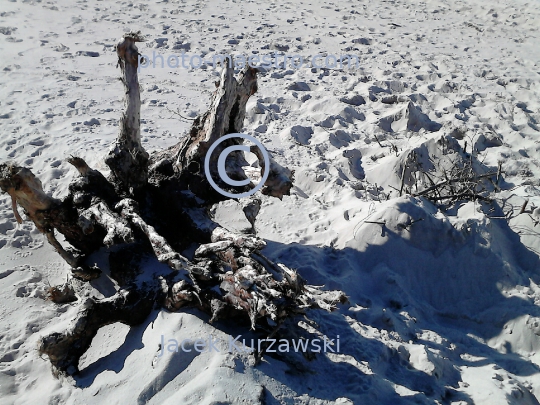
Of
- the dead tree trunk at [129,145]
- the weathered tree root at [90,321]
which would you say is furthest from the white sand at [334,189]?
the dead tree trunk at [129,145]

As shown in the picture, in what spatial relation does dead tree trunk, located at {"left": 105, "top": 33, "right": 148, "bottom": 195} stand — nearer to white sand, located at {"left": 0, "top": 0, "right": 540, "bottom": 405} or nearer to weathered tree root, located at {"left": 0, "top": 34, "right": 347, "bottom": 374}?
weathered tree root, located at {"left": 0, "top": 34, "right": 347, "bottom": 374}

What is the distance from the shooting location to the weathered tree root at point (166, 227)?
2318 mm

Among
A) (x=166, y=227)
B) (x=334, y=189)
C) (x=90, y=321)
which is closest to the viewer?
(x=90, y=321)

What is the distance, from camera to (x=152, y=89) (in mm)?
6047

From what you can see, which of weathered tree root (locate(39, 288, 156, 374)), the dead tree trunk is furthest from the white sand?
the dead tree trunk

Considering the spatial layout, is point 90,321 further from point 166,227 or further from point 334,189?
point 334,189

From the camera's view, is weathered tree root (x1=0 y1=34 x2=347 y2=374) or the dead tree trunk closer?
weathered tree root (x1=0 y1=34 x2=347 y2=374)

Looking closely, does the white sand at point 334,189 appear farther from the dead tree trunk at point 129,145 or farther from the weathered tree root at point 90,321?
the dead tree trunk at point 129,145

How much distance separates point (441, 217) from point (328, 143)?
186 centimetres

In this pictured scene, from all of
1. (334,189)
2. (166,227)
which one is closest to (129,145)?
(166,227)

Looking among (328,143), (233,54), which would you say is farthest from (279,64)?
(328,143)

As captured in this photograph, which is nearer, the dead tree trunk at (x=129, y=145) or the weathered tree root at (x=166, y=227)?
the weathered tree root at (x=166, y=227)

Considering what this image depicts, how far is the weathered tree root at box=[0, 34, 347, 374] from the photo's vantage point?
2318 millimetres

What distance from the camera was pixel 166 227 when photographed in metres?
3.08
